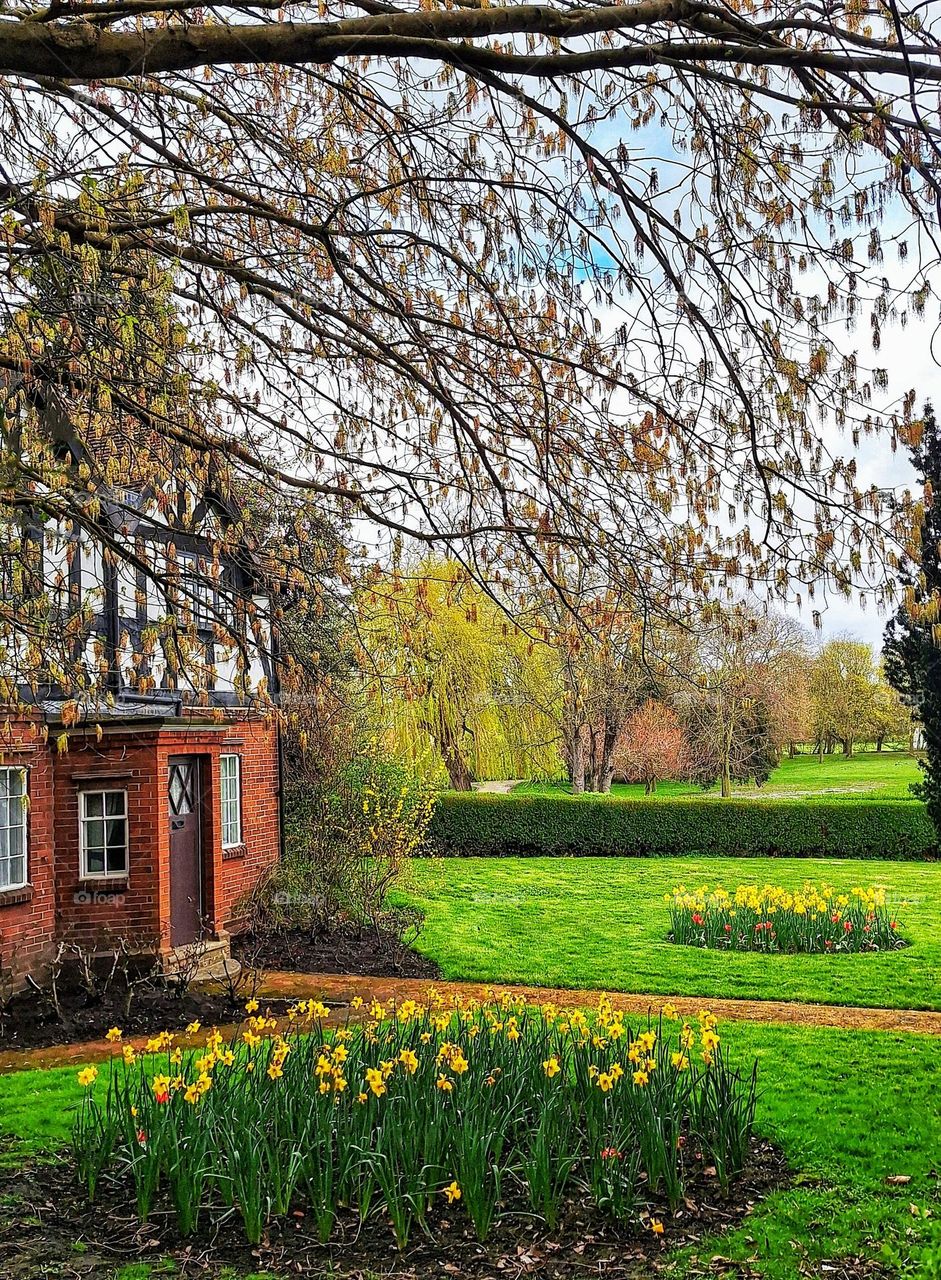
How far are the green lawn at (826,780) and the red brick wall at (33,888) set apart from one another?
898 inches

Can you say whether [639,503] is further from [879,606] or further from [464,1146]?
[464,1146]

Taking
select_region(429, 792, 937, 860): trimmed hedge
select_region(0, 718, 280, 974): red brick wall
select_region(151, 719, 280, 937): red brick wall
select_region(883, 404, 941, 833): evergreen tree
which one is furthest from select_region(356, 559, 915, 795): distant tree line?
select_region(0, 718, 280, 974): red brick wall

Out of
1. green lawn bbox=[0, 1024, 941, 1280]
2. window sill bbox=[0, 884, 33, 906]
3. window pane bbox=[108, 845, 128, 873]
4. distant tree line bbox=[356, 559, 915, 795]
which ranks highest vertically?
distant tree line bbox=[356, 559, 915, 795]

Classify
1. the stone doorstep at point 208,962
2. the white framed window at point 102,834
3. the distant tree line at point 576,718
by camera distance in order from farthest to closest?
the distant tree line at point 576,718 → the white framed window at point 102,834 → the stone doorstep at point 208,962

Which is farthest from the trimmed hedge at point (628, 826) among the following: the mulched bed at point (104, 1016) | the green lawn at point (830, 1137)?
the green lawn at point (830, 1137)

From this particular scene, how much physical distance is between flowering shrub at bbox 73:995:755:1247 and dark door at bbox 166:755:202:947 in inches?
226

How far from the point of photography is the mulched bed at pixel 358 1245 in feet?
15.4

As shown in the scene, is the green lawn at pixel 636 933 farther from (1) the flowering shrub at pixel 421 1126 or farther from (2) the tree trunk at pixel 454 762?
(2) the tree trunk at pixel 454 762

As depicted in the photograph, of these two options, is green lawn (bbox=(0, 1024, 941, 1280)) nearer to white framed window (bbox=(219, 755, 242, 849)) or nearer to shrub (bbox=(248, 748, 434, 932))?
shrub (bbox=(248, 748, 434, 932))

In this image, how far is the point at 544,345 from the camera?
5516mm

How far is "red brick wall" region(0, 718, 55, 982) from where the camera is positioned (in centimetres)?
1006

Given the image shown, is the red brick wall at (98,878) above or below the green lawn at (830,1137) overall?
above

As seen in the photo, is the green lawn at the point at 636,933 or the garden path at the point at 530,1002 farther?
the green lawn at the point at 636,933

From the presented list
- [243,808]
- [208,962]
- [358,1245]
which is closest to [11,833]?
[208,962]
